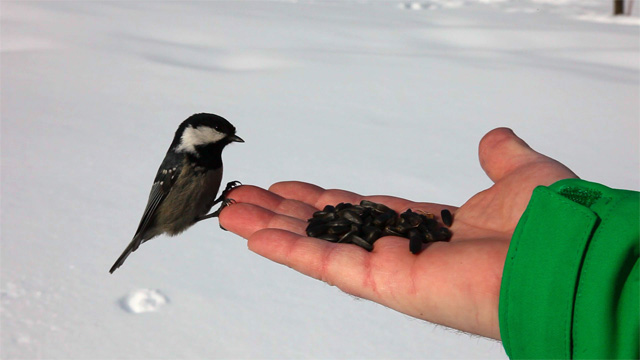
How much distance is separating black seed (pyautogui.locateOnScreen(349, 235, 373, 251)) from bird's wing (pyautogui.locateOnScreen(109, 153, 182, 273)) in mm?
1028

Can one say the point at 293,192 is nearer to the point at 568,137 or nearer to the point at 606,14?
the point at 568,137

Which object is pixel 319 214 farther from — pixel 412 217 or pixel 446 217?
pixel 446 217

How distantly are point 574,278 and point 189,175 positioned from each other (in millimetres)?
1893

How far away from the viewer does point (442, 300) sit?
2.05 m

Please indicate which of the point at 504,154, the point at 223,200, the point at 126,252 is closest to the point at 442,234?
the point at 504,154

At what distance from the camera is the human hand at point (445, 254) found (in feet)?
6.66

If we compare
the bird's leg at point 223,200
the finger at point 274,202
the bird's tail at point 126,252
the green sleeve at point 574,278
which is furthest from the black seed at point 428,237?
the bird's tail at point 126,252

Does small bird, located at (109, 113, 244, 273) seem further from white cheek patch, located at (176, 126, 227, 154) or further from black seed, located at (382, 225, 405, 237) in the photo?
black seed, located at (382, 225, 405, 237)

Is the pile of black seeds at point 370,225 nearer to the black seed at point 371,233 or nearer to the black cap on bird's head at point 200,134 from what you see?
the black seed at point 371,233

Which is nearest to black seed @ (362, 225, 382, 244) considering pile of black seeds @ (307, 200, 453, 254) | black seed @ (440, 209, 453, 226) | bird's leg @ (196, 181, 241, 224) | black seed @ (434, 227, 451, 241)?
pile of black seeds @ (307, 200, 453, 254)

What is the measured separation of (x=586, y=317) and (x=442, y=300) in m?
0.54

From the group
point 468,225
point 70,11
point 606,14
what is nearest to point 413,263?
point 468,225

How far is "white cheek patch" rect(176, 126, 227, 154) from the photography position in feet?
9.84

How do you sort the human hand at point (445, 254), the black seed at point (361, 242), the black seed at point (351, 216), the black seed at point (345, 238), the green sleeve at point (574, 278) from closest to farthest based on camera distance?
→ the green sleeve at point (574, 278) < the human hand at point (445, 254) < the black seed at point (361, 242) < the black seed at point (345, 238) < the black seed at point (351, 216)
